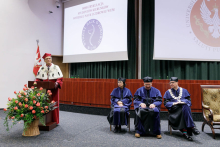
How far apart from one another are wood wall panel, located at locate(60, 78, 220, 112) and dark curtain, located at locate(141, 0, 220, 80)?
3.08 ft

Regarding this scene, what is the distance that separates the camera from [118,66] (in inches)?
258

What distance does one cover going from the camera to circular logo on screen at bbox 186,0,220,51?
5.18 meters

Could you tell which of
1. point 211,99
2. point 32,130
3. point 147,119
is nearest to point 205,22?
point 211,99

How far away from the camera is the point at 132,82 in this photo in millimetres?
4965

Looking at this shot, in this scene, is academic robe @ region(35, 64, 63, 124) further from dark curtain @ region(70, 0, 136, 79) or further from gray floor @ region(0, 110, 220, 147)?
dark curtain @ region(70, 0, 136, 79)

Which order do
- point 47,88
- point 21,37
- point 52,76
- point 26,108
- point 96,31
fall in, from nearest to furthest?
point 26,108
point 47,88
point 52,76
point 21,37
point 96,31

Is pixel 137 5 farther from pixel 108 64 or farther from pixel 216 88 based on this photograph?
pixel 216 88

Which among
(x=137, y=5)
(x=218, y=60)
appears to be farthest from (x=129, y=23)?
(x=218, y=60)

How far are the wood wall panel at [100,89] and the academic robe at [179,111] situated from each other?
127 centimetres

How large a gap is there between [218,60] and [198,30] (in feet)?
3.78

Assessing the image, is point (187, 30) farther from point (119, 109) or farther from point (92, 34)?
point (119, 109)

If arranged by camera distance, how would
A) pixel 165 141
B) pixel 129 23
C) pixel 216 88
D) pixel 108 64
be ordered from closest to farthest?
1. pixel 165 141
2. pixel 216 88
3. pixel 129 23
4. pixel 108 64

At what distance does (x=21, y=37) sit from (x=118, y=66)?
4040 mm

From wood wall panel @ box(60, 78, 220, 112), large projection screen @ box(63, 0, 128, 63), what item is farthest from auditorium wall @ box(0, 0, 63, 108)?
wood wall panel @ box(60, 78, 220, 112)
